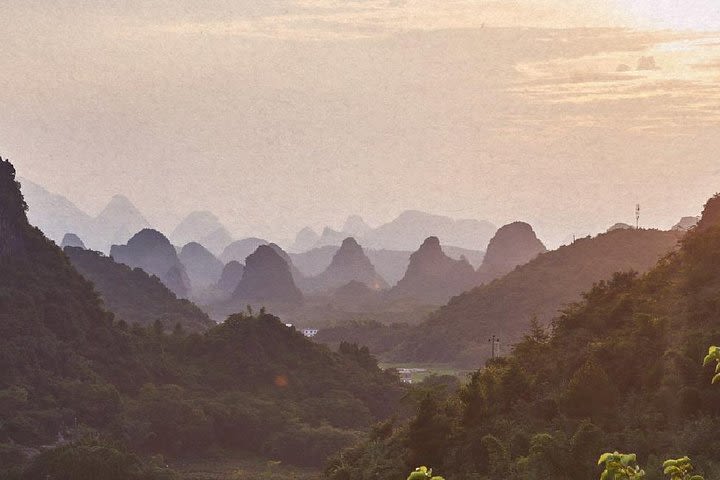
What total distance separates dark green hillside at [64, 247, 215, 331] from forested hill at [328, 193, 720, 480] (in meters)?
89.3

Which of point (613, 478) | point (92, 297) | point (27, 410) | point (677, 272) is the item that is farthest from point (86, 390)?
point (613, 478)

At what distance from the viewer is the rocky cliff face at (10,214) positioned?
282 ft

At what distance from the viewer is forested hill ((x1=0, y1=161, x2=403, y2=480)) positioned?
7056cm

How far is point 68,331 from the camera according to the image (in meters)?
82.2

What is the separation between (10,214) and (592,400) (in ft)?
209

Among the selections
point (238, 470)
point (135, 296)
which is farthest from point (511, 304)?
point (238, 470)

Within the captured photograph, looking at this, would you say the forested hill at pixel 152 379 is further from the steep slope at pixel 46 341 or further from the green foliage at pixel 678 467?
the green foliage at pixel 678 467

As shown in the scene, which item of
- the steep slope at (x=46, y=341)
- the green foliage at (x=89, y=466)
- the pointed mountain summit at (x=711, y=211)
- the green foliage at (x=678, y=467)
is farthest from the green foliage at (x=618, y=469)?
the steep slope at (x=46, y=341)

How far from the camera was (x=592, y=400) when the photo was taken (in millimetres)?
37719

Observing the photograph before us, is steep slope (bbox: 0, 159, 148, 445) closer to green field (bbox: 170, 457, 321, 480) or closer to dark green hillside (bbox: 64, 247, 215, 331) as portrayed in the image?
green field (bbox: 170, 457, 321, 480)

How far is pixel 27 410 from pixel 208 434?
13.0m

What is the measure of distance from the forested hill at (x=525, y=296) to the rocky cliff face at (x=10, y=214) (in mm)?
64092

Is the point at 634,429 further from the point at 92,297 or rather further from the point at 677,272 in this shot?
the point at 92,297

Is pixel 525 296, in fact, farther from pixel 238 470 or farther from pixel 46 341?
pixel 238 470
